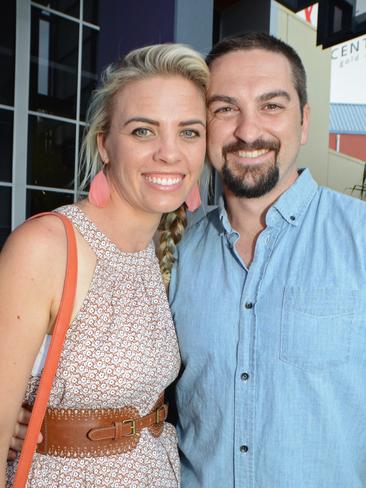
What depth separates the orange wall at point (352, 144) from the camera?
840 inches

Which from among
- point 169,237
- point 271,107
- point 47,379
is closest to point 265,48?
point 271,107

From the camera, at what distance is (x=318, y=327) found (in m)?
1.36

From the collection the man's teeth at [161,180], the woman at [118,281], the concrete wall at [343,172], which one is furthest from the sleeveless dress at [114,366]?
the concrete wall at [343,172]

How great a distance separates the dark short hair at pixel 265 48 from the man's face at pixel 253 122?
0.02 meters

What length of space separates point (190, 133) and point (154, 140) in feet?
0.44

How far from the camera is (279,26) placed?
5961mm

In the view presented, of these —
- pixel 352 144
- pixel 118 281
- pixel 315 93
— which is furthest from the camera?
pixel 352 144

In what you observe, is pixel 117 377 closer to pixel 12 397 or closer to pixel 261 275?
pixel 12 397

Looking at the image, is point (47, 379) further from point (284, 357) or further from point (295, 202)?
point (295, 202)

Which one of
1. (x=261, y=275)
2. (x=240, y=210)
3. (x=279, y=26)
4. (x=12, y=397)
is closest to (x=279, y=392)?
(x=261, y=275)

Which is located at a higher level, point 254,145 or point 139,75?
point 139,75

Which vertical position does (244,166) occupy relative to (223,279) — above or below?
above

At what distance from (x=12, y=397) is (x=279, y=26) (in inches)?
228

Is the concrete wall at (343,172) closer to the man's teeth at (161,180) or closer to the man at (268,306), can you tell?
the man at (268,306)
